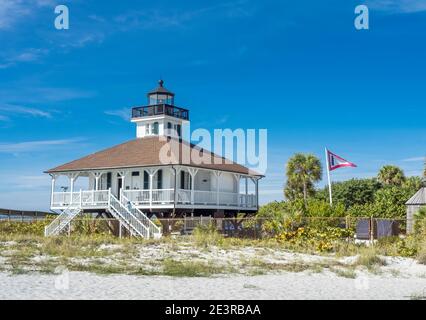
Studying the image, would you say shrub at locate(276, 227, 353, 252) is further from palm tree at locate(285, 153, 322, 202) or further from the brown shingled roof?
palm tree at locate(285, 153, 322, 202)

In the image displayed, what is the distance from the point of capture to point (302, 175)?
5066 cm

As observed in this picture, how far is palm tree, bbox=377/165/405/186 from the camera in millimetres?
52844

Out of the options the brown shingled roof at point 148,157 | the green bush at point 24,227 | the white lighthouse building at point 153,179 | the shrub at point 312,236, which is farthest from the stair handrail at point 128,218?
the shrub at point 312,236

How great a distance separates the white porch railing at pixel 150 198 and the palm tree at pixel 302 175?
12837 mm

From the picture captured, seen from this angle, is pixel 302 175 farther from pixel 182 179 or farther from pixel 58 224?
pixel 58 224

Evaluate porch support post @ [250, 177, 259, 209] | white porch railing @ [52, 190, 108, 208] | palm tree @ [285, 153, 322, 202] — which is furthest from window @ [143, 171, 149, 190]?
palm tree @ [285, 153, 322, 202]

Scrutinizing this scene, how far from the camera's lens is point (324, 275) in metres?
15.2

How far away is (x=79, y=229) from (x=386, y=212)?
66.5ft

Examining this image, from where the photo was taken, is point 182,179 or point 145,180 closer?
point 182,179

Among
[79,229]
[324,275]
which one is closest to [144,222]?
[79,229]

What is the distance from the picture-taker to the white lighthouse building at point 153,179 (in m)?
34.0

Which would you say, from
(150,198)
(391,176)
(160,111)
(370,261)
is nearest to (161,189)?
(150,198)

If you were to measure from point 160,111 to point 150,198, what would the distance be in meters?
9.43

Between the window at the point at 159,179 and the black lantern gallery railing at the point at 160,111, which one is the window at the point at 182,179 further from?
the black lantern gallery railing at the point at 160,111
